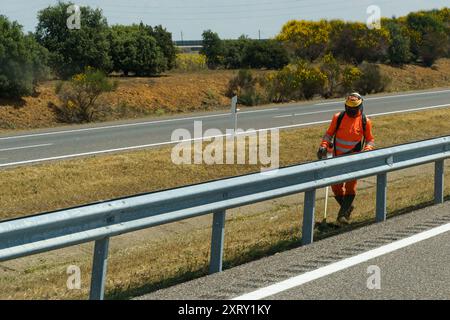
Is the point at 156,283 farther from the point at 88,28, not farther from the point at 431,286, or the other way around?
the point at 88,28

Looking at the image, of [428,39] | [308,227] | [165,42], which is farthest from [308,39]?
[308,227]

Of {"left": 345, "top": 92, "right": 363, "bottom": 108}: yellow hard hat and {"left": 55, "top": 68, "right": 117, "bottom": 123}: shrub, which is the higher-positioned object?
{"left": 345, "top": 92, "right": 363, "bottom": 108}: yellow hard hat

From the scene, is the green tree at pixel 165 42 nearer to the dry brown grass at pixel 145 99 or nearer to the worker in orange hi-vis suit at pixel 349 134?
the dry brown grass at pixel 145 99

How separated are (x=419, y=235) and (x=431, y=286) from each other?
190 cm

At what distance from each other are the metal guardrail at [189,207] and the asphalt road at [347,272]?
44 cm

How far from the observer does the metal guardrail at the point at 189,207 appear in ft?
17.8

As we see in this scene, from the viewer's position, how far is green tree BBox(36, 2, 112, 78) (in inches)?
1303

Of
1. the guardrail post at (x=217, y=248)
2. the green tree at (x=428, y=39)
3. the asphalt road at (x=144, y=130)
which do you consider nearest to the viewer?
the guardrail post at (x=217, y=248)

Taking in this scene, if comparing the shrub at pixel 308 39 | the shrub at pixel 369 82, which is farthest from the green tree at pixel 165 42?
the shrub at pixel 308 39

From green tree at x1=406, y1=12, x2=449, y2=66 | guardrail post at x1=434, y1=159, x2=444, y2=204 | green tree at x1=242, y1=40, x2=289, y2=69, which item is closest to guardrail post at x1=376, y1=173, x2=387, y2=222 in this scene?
guardrail post at x1=434, y1=159, x2=444, y2=204

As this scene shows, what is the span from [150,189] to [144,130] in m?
7.56

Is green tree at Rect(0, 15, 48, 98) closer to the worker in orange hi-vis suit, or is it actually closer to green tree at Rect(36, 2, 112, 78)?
green tree at Rect(36, 2, 112, 78)

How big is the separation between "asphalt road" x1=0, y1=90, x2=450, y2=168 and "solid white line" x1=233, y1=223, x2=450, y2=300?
10485mm

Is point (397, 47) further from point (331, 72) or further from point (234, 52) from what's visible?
point (331, 72)
